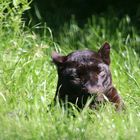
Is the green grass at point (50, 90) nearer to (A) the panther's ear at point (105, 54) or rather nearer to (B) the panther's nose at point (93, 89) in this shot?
(B) the panther's nose at point (93, 89)

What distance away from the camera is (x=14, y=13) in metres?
7.86

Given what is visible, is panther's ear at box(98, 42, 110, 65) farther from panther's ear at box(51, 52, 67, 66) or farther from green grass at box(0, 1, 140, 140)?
green grass at box(0, 1, 140, 140)

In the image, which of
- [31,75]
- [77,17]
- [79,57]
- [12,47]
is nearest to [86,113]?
[79,57]

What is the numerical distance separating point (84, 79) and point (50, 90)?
1030mm

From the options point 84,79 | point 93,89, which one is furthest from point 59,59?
point 93,89

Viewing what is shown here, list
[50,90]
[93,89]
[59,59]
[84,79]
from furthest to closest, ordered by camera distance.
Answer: [50,90] < [59,59] < [84,79] < [93,89]

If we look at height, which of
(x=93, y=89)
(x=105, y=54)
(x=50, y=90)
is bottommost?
(x=50, y=90)

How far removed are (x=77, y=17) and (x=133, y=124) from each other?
6.24 m

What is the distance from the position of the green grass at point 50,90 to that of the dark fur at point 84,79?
149mm

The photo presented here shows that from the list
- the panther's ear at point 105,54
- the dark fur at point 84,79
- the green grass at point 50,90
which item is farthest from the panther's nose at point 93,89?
the panther's ear at point 105,54

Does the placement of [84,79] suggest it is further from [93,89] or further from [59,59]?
[59,59]

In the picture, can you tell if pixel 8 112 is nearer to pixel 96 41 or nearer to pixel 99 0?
Answer: pixel 96 41

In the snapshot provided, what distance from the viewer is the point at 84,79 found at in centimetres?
621

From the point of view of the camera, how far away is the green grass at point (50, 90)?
5.51 metres
